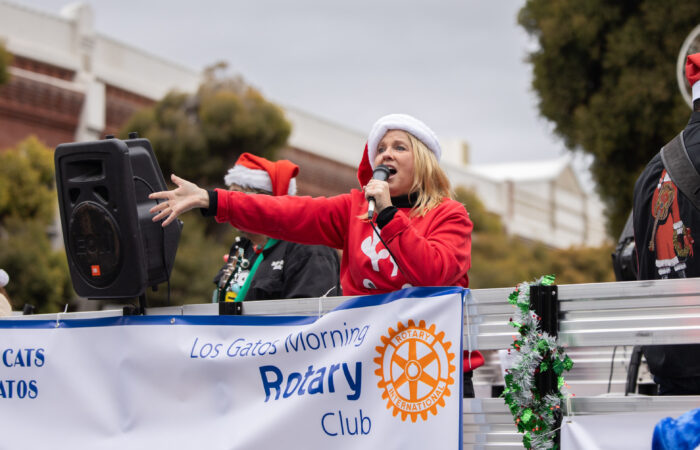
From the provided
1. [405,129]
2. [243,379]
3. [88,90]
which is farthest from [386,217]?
[88,90]

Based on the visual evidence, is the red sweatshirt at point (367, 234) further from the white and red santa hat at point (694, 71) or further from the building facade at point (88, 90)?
the building facade at point (88, 90)

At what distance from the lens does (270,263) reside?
17.0 ft

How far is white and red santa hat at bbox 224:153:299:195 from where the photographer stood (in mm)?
5602

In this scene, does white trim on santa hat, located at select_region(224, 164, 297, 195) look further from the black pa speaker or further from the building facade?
the building facade

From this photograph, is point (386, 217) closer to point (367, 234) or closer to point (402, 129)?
point (367, 234)

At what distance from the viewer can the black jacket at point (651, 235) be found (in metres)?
3.36

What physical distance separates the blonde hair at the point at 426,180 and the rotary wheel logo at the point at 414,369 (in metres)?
0.65

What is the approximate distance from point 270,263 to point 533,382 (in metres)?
2.22

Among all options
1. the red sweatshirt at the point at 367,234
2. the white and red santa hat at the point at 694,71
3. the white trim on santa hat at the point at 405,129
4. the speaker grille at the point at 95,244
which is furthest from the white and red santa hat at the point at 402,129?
the speaker grille at the point at 95,244

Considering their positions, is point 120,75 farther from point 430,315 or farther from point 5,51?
point 430,315

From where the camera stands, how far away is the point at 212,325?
3975 millimetres

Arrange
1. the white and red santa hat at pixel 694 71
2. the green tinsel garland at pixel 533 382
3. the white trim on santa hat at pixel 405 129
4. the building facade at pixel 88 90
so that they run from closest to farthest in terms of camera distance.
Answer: the green tinsel garland at pixel 533 382 → the white and red santa hat at pixel 694 71 → the white trim on santa hat at pixel 405 129 → the building facade at pixel 88 90

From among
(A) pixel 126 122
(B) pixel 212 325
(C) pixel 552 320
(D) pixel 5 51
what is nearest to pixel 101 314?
(B) pixel 212 325

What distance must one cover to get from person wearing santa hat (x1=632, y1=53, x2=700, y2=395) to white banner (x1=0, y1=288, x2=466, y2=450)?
0.78m
